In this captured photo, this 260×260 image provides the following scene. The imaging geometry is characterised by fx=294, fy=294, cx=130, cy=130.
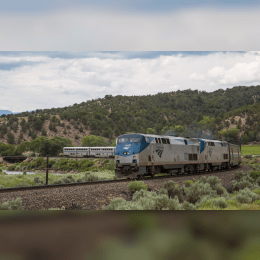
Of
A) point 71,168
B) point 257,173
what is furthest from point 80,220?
point 257,173

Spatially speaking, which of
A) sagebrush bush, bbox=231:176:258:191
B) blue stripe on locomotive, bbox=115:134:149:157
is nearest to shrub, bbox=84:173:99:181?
blue stripe on locomotive, bbox=115:134:149:157

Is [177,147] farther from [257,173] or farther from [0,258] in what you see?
[0,258]

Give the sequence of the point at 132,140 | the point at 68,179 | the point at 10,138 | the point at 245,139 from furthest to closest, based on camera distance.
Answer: the point at 132,140
the point at 68,179
the point at 245,139
the point at 10,138

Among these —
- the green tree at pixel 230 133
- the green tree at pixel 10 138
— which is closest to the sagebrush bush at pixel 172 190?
the green tree at pixel 230 133

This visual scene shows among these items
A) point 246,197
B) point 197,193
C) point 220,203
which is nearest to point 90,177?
point 197,193

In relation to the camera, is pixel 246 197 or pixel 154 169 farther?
pixel 154 169

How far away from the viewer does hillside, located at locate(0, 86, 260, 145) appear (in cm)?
946

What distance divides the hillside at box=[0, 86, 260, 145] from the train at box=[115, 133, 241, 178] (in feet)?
9.15

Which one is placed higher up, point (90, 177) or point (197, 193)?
point (90, 177)

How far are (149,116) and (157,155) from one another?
6070 millimetres

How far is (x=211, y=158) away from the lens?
2252 centimetres

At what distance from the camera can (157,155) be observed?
16.3 m

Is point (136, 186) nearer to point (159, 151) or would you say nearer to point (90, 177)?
point (90, 177)

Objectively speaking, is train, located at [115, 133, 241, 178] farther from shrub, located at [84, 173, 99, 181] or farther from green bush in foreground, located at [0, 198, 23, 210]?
green bush in foreground, located at [0, 198, 23, 210]
